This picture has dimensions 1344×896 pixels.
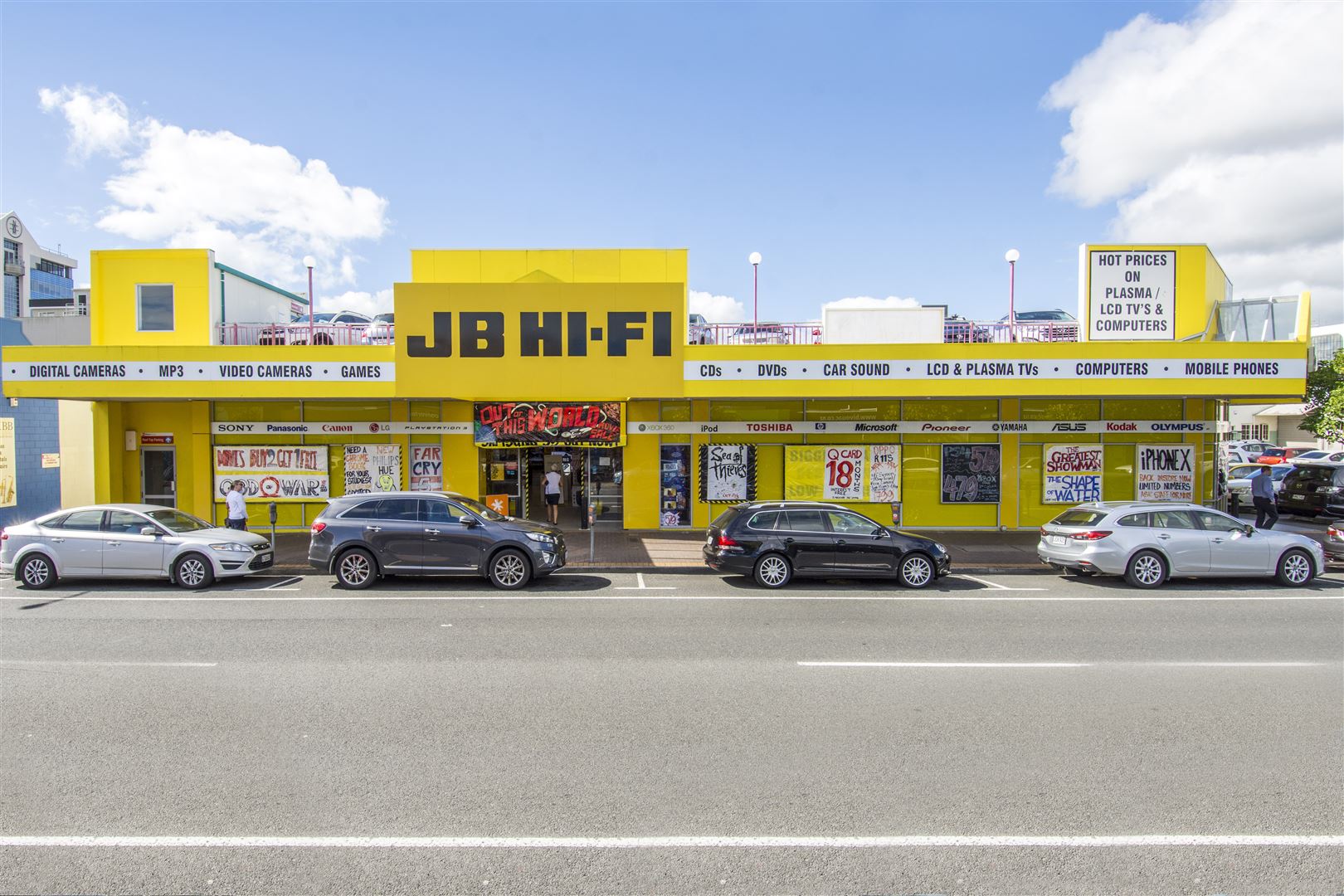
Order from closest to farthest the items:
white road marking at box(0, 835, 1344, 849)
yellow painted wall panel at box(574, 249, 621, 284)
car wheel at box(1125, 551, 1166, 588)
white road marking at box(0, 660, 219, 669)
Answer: white road marking at box(0, 835, 1344, 849)
white road marking at box(0, 660, 219, 669)
car wheel at box(1125, 551, 1166, 588)
yellow painted wall panel at box(574, 249, 621, 284)

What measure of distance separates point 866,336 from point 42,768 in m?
16.5

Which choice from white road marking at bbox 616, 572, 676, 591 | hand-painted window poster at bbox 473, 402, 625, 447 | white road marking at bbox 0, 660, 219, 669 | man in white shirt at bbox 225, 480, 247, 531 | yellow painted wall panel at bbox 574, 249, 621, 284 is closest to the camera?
white road marking at bbox 0, 660, 219, 669

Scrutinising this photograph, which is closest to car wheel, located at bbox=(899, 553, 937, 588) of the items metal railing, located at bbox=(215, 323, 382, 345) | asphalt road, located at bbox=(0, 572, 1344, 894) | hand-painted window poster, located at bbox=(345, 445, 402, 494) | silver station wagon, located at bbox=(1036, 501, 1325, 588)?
asphalt road, located at bbox=(0, 572, 1344, 894)

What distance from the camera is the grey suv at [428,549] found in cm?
1240

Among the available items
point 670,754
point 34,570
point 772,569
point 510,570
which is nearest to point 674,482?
point 772,569

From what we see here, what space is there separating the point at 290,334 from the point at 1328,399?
30455 millimetres

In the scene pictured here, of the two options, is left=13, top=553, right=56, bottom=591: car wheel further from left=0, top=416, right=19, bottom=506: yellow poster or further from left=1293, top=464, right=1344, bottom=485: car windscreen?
left=1293, top=464, right=1344, bottom=485: car windscreen

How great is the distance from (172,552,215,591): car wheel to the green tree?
98.7 ft

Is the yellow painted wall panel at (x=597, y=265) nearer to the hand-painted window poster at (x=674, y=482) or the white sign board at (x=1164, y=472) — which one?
the hand-painted window poster at (x=674, y=482)

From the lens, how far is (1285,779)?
17.1ft

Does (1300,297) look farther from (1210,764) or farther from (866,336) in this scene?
(1210,764)

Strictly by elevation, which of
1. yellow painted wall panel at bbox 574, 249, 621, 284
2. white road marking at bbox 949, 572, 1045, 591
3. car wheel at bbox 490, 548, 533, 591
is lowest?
white road marking at bbox 949, 572, 1045, 591

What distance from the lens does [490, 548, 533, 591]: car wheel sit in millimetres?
12344

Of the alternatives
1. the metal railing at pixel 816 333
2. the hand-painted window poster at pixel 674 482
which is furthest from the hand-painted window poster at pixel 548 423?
the metal railing at pixel 816 333
